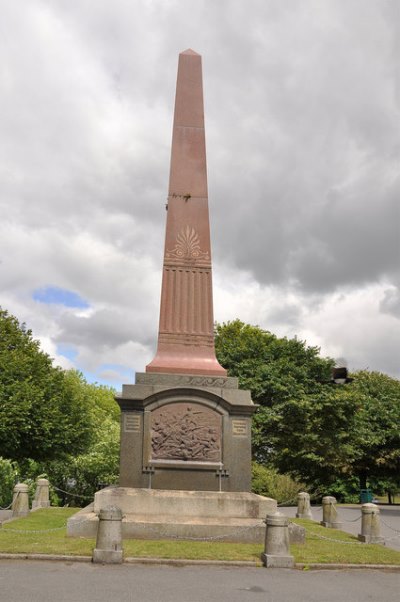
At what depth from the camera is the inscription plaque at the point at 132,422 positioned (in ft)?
37.2

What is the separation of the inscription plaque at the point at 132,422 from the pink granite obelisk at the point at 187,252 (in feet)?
4.02

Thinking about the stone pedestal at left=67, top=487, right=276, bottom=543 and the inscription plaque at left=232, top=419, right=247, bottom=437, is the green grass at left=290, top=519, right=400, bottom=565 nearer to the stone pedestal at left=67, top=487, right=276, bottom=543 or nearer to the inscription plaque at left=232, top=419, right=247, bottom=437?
the stone pedestal at left=67, top=487, right=276, bottom=543

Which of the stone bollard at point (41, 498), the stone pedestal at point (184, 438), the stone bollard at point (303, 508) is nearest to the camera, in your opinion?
the stone pedestal at point (184, 438)

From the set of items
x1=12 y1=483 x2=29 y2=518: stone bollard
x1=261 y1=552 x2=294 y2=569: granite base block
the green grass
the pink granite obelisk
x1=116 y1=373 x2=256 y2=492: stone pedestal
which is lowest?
the green grass

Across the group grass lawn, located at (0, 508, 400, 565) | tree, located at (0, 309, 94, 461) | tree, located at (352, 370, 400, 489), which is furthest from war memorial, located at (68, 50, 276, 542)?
tree, located at (352, 370, 400, 489)

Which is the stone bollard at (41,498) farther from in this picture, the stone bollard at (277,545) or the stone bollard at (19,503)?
the stone bollard at (277,545)

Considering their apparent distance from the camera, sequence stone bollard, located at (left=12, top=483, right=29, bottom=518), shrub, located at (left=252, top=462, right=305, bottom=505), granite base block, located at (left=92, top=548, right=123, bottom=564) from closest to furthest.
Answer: granite base block, located at (left=92, top=548, right=123, bottom=564) < stone bollard, located at (left=12, top=483, right=29, bottom=518) < shrub, located at (left=252, top=462, right=305, bottom=505)

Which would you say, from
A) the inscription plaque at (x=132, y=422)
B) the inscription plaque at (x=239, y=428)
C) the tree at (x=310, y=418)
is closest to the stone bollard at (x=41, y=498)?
the inscription plaque at (x=132, y=422)

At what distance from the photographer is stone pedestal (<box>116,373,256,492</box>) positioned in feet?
36.9

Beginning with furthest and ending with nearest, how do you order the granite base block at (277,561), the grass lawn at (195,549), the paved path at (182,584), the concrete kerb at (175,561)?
the grass lawn at (195,549)
the granite base block at (277,561)
the concrete kerb at (175,561)
the paved path at (182,584)

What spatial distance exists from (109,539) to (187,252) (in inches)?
287

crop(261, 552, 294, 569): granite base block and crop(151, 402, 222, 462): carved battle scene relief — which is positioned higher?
crop(151, 402, 222, 462): carved battle scene relief

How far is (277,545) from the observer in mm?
8414

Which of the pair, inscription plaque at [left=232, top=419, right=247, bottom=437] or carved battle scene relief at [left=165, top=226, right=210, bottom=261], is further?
carved battle scene relief at [left=165, top=226, right=210, bottom=261]
